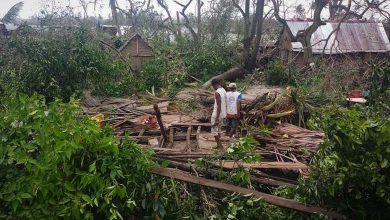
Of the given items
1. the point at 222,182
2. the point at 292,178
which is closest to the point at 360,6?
A: the point at 292,178

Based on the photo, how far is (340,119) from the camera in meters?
4.00

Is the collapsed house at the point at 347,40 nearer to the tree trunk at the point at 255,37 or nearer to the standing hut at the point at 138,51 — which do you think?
the tree trunk at the point at 255,37

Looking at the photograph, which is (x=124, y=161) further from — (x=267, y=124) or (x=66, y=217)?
(x=267, y=124)

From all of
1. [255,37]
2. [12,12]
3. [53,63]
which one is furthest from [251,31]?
[12,12]

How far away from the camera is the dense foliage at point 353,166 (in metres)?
3.77

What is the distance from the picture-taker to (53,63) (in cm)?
1063

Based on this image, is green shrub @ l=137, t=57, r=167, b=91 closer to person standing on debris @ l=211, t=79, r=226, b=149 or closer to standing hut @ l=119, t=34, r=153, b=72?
standing hut @ l=119, t=34, r=153, b=72

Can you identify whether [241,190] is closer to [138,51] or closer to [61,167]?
[61,167]

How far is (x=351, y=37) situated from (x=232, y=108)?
13964 millimetres

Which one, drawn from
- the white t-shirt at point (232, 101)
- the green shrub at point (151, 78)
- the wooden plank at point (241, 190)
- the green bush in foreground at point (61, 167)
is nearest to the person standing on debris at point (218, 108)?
the white t-shirt at point (232, 101)

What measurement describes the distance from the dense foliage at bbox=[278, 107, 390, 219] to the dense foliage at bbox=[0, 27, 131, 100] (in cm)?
804

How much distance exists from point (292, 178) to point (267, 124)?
3.17 meters

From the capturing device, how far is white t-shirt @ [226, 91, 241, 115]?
7957mm

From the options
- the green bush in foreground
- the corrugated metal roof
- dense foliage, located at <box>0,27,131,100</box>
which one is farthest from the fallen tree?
the green bush in foreground
